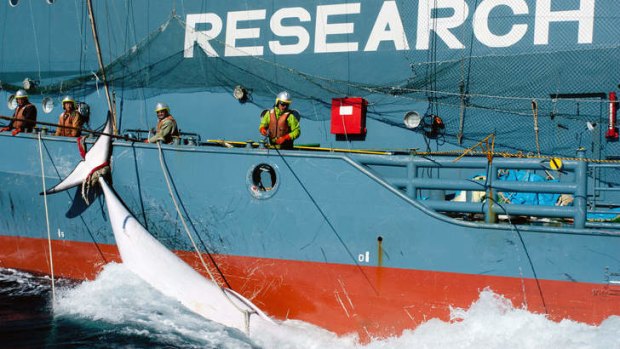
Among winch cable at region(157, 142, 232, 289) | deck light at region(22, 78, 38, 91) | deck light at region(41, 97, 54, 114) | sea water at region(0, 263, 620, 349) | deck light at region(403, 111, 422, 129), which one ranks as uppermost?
deck light at region(22, 78, 38, 91)

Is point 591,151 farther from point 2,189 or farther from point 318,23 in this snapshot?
point 2,189

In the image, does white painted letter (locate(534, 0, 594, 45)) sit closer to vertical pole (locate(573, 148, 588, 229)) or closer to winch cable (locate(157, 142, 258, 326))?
vertical pole (locate(573, 148, 588, 229))

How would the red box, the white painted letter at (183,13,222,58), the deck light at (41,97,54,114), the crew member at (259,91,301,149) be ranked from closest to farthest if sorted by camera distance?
the crew member at (259,91,301,149), the red box, the white painted letter at (183,13,222,58), the deck light at (41,97,54,114)

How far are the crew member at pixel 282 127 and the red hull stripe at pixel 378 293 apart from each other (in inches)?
57.6

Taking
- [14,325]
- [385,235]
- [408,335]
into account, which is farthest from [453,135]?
[14,325]

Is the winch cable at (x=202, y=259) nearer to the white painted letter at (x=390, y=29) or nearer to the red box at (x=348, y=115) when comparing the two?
the red box at (x=348, y=115)

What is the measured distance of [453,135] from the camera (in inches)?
347

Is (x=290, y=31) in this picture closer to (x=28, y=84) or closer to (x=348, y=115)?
(x=348, y=115)

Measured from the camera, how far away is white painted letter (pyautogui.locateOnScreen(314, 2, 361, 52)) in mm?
9445

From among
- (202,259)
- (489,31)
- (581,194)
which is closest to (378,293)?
(202,259)

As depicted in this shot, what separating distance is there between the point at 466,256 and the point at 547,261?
0.78m

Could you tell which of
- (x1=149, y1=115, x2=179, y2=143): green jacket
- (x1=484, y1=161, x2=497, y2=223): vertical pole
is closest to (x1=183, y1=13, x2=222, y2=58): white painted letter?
(x1=149, y1=115, x2=179, y2=143): green jacket

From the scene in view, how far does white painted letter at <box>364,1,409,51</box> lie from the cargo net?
0.36 ft

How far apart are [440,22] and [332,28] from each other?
1.60m
